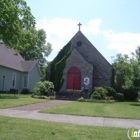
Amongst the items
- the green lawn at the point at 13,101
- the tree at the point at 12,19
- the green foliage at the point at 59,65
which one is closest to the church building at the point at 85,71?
the green foliage at the point at 59,65

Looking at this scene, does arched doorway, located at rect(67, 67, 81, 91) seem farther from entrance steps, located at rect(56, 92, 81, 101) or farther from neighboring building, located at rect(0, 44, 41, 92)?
neighboring building, located at rect(0, 44, 41, 92)

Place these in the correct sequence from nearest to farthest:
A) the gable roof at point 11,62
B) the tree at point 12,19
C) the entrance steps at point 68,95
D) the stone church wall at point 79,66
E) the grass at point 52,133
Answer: the grass at point 52,133, the tree at point 12,19, the entrance steps at point 68,95, the stone church wall at point 79,66, the gable roof at point 11,62

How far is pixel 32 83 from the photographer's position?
3472 centimetres

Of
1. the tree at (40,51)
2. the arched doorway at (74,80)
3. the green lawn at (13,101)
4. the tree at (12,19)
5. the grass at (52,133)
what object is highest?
the tree at (40,51)

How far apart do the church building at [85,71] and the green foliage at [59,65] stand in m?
0.21

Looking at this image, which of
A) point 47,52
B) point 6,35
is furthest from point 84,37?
point 47,52

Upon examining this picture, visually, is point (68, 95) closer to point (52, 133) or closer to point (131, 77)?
point (131, 77)

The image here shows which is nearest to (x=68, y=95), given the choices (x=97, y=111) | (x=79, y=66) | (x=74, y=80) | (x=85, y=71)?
(x=74, y=80)

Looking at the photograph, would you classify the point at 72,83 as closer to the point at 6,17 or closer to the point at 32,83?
the point at 32,83

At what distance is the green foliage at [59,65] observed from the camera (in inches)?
1108

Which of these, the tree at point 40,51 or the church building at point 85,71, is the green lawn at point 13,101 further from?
the tree at point 40,51

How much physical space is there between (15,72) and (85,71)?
35.5ft

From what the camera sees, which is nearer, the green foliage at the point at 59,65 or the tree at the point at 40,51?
the green foliage at the point at 59,65

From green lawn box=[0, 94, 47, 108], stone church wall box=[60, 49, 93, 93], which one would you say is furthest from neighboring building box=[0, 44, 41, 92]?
green lawn box=[0, 94, 47, 108]
